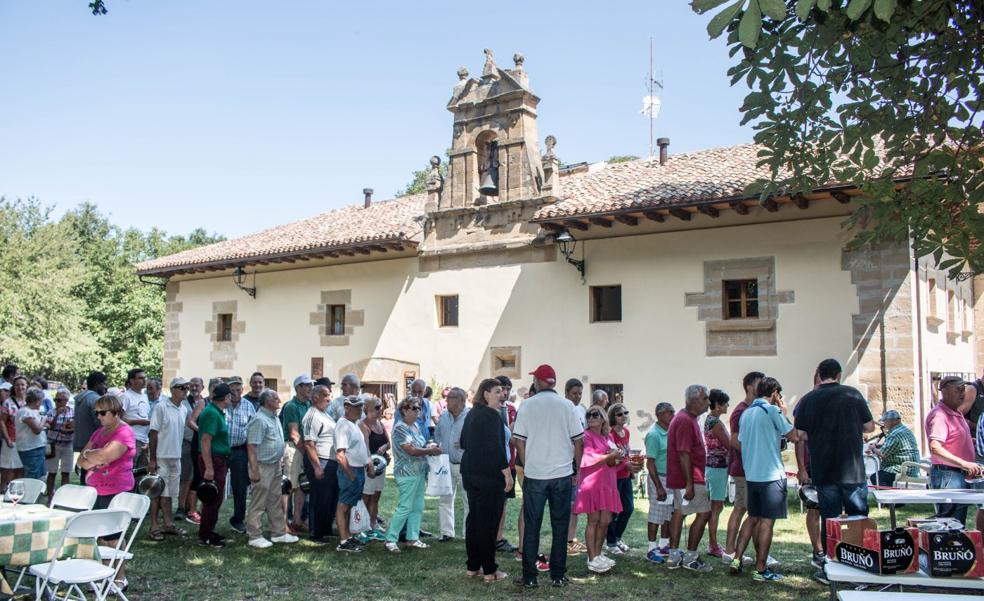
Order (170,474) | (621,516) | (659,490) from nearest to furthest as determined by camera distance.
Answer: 1. (659,490)
2. (621,516)
3. (170,474)

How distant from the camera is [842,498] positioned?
641cm

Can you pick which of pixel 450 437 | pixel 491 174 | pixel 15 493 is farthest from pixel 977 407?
pixel 491 174

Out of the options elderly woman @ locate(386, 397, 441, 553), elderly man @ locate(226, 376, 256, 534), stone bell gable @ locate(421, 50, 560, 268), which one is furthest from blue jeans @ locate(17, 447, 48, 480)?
stone bell gable @ locate(421, 50, 560, 268)

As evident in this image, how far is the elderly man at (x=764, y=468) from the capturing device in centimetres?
670

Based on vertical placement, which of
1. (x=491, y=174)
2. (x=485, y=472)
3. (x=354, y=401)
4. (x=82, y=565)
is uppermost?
(x=491, y=174)

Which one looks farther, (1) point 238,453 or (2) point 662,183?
(2) point 662,183

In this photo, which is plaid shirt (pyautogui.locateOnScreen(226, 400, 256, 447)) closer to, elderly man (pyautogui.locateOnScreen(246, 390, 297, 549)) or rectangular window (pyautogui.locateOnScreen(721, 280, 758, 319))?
elderly man (pyautogui.locateOnScreen(246, 390, 297, 549))

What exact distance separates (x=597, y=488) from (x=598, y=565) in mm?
660

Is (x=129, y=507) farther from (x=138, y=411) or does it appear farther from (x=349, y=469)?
(x=138, y=411)

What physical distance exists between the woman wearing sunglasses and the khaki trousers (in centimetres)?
337

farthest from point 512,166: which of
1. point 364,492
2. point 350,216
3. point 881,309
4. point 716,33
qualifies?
point 716,33

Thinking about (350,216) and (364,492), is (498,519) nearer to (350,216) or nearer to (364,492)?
(364,492)

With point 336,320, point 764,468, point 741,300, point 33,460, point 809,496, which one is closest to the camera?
point 764,468

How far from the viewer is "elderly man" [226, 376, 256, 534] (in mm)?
8953
